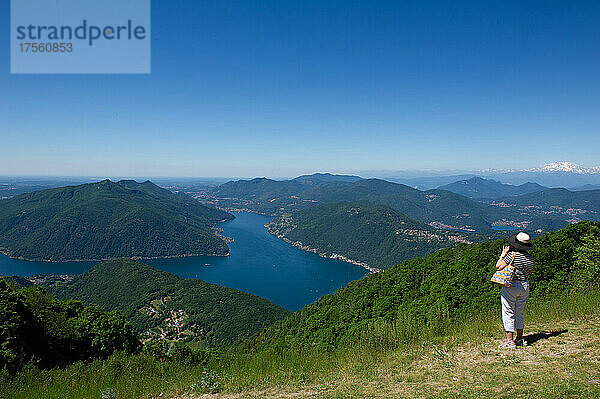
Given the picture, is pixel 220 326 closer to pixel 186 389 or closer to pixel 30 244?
pixel 186 389

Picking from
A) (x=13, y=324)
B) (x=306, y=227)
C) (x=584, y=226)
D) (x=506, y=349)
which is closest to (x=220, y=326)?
(x=13, y=324)

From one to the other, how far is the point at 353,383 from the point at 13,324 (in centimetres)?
1148

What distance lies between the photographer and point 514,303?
470cm

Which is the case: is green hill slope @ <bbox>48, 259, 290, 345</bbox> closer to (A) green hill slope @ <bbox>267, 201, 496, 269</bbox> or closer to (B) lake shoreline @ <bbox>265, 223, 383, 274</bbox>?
(B) lake shoreline @ <bbox>265, 223, 383, 274</bbox>

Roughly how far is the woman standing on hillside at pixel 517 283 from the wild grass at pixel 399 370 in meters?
0.38

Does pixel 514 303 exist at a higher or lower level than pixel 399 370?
higher

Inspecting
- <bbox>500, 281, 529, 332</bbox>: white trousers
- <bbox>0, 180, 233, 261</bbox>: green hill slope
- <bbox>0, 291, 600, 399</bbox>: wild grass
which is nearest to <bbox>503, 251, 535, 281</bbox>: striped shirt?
<bbox>500, 281, 529, 332</bbox>: white trousers

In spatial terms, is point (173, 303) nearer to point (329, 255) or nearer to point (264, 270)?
point (264, 270)

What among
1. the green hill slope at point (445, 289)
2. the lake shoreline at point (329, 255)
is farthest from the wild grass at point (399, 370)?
the lake shoreline at point (329, 255)

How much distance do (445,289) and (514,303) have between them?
→ 58.9ft

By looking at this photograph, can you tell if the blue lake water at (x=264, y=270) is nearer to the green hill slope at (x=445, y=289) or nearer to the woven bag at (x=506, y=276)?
the green hill slope at (x=445, y=289)

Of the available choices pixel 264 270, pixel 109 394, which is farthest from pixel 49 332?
pixel 264 270

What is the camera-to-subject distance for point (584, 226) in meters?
18.6

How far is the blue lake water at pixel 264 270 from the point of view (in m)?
96.9
